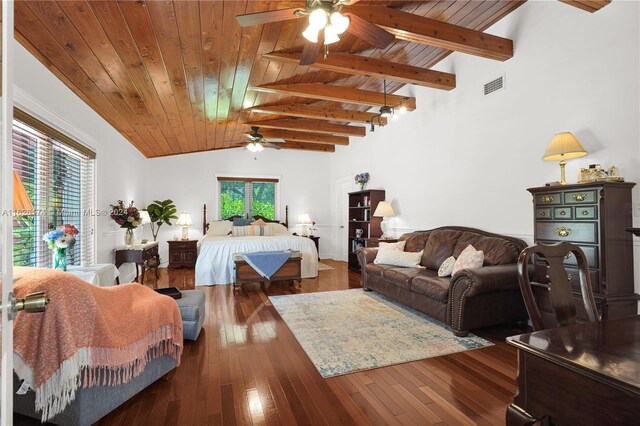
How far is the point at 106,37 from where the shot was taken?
238 centimetres

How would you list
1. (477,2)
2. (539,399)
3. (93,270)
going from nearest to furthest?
(539,399) < (93,270) < (477,2)

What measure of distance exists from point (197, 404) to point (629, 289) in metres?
3.29

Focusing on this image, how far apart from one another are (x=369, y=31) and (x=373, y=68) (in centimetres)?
145

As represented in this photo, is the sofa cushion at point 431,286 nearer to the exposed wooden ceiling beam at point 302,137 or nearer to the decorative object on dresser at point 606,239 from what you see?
the decorative object on dresser at point 606,239

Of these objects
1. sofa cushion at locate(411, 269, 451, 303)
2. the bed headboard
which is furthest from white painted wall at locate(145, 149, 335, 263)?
sofa cushion at locate(411, 269, 451, 303)

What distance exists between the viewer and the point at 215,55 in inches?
117

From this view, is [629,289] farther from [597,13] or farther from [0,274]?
[0,274]

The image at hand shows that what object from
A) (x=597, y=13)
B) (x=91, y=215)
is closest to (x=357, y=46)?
(x=597, y=13)

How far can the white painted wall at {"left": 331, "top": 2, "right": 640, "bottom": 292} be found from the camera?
2635 millimetres

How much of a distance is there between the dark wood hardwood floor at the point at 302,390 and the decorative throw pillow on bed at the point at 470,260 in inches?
27.1

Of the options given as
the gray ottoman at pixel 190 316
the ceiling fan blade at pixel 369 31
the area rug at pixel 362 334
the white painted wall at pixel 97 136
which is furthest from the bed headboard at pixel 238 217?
the ceiling fan blade at pixel 369 31

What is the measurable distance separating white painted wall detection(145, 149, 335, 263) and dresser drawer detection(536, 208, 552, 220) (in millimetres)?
5823

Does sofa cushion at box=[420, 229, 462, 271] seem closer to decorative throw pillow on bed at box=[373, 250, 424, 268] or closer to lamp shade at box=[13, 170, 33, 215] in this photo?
decorative throw pillow on bed at box=[373, 250, 424, 268]

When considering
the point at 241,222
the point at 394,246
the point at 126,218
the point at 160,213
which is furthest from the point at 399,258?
the point at 160,213
